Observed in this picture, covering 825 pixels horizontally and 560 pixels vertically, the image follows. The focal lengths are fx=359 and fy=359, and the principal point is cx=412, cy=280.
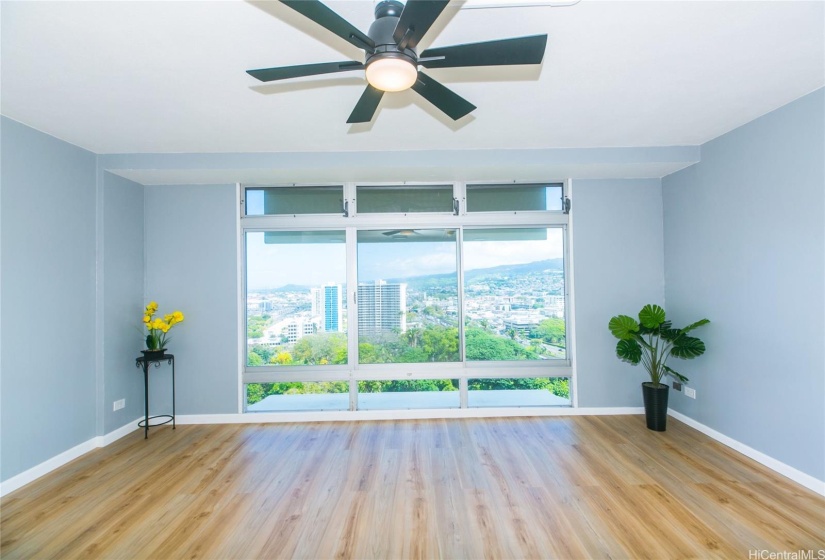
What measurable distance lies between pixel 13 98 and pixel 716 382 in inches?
234

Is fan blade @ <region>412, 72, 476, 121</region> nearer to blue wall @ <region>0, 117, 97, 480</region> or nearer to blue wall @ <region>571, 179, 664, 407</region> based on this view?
blue wall @ <region>571, 179, 664, 407</region>

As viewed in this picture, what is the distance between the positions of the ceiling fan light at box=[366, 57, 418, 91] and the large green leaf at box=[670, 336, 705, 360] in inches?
131

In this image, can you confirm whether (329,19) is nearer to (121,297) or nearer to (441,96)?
(441,96)

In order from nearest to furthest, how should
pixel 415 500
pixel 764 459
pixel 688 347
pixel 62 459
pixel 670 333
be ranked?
1. pixel 415 500
2. pixel 764 459
3. pixel 62 459
4. pixel 688 347
5. pixel 670 333

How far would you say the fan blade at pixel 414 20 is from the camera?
126 centimetres

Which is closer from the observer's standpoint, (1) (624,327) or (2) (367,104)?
(2) (367,104)

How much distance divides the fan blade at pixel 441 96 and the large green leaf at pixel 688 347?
298 cm

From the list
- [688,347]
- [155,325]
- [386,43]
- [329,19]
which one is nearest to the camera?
[329,19]

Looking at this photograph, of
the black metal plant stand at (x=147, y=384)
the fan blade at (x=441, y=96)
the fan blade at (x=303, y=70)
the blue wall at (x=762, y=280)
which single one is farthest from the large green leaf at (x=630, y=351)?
the black metal plant stand at (x=147, y=384)

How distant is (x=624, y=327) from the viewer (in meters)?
3.51

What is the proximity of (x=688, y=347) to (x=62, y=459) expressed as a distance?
549 centimetres

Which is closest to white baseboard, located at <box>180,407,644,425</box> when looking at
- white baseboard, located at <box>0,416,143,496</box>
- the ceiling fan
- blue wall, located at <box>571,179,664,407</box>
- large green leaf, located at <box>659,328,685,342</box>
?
blue wall, located at <box>571,179,664,407</box>

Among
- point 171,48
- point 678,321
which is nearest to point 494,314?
point 678,321

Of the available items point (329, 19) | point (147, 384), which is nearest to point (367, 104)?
point (329, 19)
